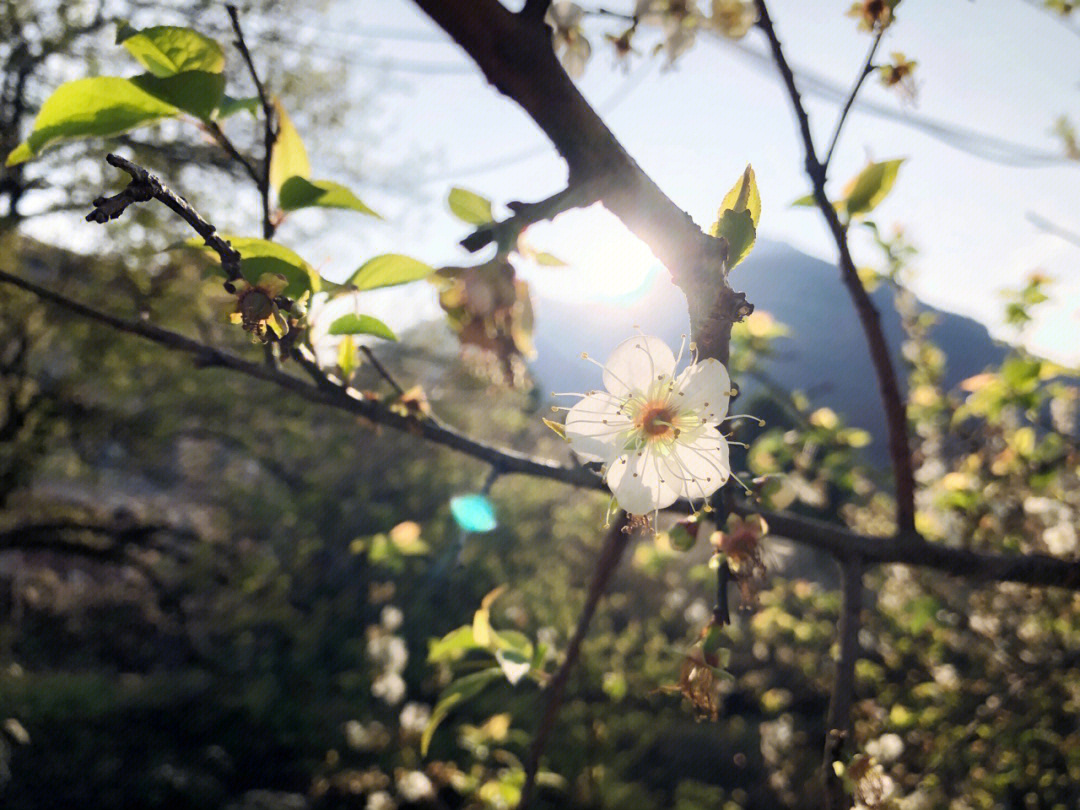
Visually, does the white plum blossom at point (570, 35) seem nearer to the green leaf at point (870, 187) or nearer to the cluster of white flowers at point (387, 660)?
the green leaf at point (870, 187)

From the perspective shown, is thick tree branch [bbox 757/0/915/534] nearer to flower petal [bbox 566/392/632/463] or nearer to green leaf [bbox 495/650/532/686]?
flower petal [bbox 566/392/632/463]

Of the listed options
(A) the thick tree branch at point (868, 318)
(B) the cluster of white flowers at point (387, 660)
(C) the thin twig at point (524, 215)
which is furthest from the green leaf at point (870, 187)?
(B) the cluster of white flowers at point (387, 660)

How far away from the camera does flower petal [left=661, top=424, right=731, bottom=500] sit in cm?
A: 40

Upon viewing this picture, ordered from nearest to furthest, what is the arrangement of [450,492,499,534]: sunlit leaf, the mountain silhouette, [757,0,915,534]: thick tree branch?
[757,0,915,534]: thick tree branch → [450,492,499,534]: sunlit leaf → the mountain silhouette

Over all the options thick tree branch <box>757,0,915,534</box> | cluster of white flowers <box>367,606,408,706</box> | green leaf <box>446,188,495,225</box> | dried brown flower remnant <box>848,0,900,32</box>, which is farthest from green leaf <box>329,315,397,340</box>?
cluster of white flowers <box>367,606,408,706</box>

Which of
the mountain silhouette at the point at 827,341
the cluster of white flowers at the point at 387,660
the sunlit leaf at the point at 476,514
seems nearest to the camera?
the sunlit leaf at the point at 476,514

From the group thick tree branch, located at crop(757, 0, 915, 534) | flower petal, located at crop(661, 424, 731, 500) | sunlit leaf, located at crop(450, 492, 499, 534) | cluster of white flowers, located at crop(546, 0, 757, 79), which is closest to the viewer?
flower petal, located at crop(661, 424, 731, 500)

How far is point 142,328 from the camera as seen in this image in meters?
0.52

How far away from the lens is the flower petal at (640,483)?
41 cm

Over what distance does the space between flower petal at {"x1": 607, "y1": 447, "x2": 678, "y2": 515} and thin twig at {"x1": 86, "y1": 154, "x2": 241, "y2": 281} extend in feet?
0.90

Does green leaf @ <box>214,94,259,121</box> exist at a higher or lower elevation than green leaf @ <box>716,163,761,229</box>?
higher

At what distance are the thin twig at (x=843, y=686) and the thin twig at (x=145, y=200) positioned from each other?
510mm

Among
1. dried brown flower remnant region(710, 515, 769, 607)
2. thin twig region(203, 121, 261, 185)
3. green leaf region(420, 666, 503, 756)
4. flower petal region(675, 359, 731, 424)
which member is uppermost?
thin twig region(203, 121, 261, 185)

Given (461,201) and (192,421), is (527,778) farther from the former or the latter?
(192,421)
